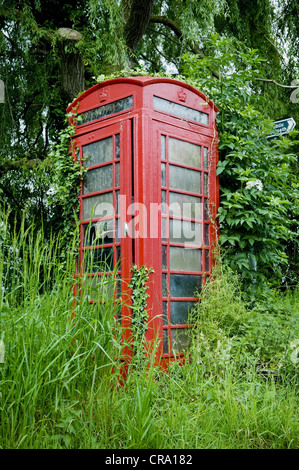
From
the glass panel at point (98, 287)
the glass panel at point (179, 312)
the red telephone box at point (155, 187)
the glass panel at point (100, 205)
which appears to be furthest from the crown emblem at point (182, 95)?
the glass panel at point (98, 287)

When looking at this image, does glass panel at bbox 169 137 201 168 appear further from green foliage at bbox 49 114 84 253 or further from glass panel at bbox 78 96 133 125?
green foliage at bbox 49 114 84 253

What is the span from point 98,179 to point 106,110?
64 centimetres

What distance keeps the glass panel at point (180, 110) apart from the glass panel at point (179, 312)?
170 cm

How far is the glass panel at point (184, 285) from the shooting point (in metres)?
4.15

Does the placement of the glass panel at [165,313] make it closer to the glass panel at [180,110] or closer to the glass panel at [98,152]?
the glass panel at [98,152]

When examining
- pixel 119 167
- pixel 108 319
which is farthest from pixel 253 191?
pixel 108 319

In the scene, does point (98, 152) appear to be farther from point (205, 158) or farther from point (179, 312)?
point (179, 312)

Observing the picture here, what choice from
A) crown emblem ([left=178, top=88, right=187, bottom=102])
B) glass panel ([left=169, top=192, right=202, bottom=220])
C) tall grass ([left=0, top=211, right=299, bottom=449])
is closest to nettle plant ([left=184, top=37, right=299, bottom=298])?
glass panel ([left=169, top=192, right=202, bottom=220])

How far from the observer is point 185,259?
14.1 ft

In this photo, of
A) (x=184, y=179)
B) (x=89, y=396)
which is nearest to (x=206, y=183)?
(x=184, y=179)

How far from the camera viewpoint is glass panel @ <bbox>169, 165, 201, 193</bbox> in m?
4.25

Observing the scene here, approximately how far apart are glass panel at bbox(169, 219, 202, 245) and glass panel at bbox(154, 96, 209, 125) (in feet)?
3.22

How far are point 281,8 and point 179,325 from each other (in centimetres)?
676

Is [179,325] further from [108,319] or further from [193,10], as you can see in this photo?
[193,10]
